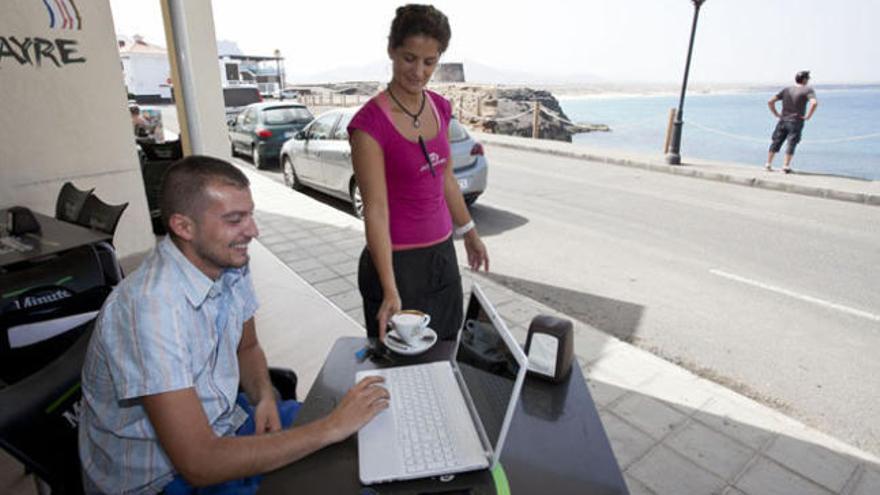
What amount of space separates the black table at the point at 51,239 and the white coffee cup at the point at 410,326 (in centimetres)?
239

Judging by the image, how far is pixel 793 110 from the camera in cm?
954

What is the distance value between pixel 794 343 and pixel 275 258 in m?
4.75

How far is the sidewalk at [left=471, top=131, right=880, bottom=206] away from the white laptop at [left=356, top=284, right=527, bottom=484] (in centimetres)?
962

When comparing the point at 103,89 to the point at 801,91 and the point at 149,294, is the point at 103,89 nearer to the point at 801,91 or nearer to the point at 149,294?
the point at 149,294

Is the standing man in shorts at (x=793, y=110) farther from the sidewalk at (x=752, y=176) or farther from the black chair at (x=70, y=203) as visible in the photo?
the black chair at (x=70, y=203)

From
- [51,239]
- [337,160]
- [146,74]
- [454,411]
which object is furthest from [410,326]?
[146,74]

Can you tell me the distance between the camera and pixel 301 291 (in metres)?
4.46

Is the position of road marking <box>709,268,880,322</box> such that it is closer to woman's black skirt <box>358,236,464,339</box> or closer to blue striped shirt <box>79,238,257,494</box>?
Answer: woman's black skirt <box>358,236,464,339</box>

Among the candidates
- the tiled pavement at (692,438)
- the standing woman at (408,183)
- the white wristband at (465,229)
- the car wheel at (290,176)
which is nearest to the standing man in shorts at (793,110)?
the tiled pavement at (692,438)

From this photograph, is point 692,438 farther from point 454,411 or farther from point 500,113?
point 500,113

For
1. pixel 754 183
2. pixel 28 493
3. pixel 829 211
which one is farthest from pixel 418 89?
pixel 754 183

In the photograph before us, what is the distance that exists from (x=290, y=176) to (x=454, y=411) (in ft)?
27.0

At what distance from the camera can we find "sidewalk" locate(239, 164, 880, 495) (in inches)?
89.7

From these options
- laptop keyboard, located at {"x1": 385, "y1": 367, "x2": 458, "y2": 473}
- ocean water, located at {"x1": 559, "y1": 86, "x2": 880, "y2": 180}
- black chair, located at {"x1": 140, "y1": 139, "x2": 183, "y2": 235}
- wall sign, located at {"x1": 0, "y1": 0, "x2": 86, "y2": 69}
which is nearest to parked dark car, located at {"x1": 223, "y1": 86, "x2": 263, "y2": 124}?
black chair, located at {"x1": 140, "y1": 139, "x2": 183, "y2": 235}
